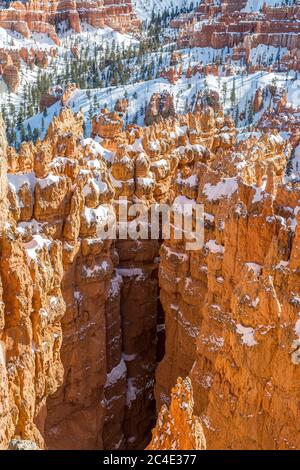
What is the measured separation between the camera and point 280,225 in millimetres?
9008

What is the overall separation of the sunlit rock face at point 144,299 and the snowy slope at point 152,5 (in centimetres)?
10231

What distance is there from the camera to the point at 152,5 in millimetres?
120062

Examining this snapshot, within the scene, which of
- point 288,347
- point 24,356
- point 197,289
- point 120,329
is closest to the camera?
point 24,356

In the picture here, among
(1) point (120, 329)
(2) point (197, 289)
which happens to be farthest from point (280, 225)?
(1) point (120, 329)

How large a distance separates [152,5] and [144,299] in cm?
11679

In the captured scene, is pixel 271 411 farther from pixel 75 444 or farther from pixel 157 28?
pixel 157 28

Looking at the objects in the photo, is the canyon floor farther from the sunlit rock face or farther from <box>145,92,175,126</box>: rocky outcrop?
<box>145,92,175,126</box>: rocky outcrop

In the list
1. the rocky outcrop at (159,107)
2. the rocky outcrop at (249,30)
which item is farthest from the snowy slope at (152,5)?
the rocky outcrop at (159,107)

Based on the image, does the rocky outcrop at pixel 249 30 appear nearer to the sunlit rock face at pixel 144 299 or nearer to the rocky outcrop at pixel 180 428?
the sunlit rock face at pixel 144 299

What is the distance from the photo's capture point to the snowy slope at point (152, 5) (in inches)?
4474

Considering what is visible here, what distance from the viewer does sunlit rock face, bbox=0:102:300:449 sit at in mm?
6625

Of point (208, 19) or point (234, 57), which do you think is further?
point (208, 19)

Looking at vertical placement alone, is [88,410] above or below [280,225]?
below

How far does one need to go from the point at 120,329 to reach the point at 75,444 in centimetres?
297
